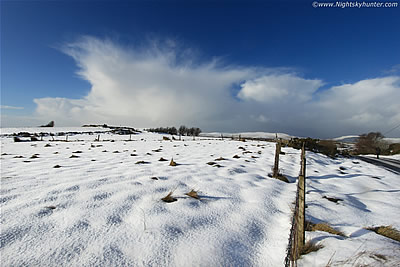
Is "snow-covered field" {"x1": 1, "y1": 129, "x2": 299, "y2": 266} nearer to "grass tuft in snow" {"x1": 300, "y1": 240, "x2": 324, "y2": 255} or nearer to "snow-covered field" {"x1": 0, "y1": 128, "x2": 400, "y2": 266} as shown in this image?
"snow-covered field" {"x1": 0, "y1": 128, "x2": 400, "y2": 266}

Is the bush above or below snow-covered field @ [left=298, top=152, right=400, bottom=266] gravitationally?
above

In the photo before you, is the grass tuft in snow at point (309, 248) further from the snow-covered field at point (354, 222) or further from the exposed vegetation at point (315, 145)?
the exposed vegetation at point (315, 145)

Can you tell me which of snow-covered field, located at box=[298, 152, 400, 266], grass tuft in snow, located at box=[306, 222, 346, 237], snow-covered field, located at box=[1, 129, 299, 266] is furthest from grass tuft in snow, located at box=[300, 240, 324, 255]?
grass tuft in snow, located at box=[306, 222, 346, 237]

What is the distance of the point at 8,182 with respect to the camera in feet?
12.2

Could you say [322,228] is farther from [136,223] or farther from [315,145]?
[315,145]

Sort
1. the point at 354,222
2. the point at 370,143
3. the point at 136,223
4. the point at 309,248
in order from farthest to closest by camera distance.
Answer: the point at 370,143 < the point at 354,222 < the point at 136,223 < the point at 309,248

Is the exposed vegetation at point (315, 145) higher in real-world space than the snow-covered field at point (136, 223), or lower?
higher

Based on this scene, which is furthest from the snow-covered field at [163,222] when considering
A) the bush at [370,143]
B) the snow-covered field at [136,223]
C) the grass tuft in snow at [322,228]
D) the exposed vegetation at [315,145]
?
the bush at [370,143]

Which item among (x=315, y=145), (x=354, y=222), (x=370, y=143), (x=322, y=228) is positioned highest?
(x=370, y=143)

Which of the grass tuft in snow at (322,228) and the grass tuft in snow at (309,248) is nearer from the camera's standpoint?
the grass tuft in snow at (309,248)

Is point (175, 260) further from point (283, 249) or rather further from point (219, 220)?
point (283, 249)

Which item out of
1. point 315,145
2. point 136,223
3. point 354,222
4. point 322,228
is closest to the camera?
point 136,223

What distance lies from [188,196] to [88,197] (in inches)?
74.1

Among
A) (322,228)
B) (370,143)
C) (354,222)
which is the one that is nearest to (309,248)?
(322,228)
